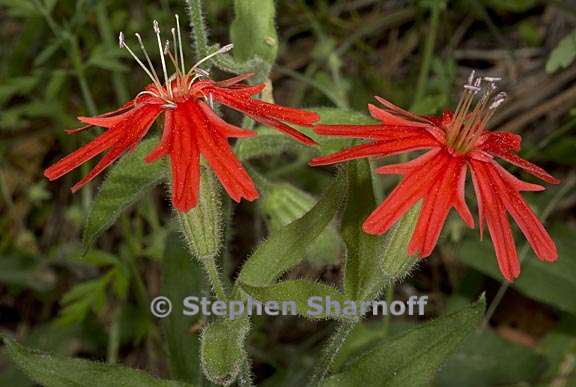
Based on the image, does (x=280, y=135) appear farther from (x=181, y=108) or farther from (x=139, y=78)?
(x=139, y=78)

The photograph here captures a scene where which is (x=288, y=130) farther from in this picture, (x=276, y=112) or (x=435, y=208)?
(x=435, y=208)

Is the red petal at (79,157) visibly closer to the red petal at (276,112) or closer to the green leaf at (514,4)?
the red petal at (276,112)

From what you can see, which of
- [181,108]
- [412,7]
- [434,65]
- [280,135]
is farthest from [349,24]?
[181,108]

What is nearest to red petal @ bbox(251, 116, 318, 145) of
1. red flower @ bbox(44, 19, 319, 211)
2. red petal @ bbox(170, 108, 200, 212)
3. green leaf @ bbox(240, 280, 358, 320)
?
red flower @ bbox(44, 19, 319, 211)

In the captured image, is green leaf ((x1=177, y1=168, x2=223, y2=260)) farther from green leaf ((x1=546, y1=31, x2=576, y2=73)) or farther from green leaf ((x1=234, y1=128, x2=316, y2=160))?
green leaf ((x1=546, y1=31, x2=576, y2=73))

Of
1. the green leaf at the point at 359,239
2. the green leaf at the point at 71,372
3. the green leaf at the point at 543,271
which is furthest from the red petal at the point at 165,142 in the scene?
the green leaf at the point at 543,271
